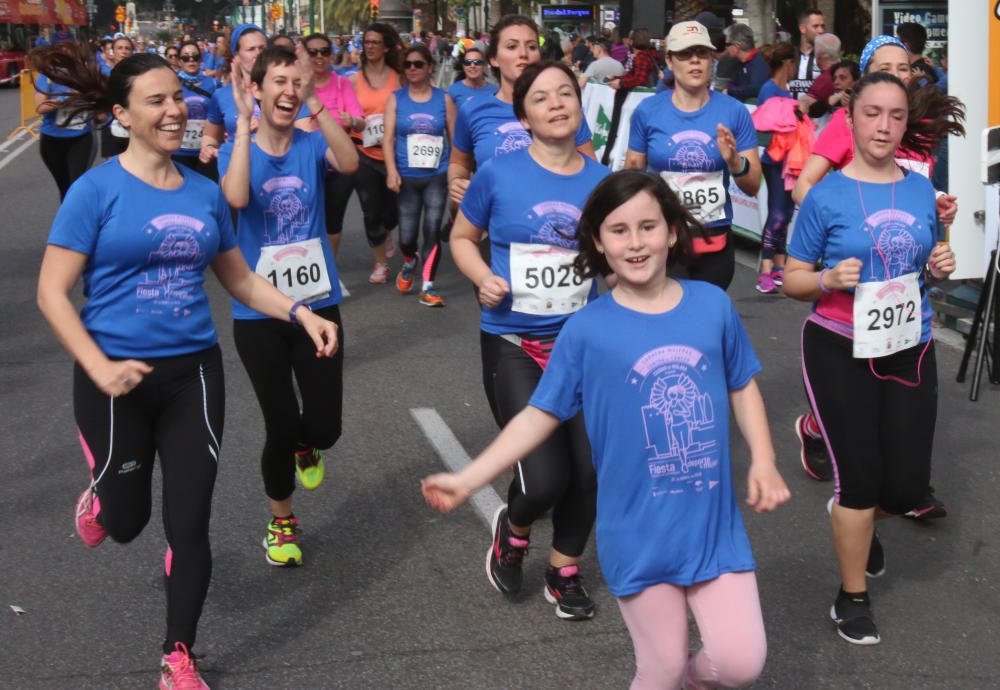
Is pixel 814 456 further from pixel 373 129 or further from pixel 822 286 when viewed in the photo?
pixel 373 129

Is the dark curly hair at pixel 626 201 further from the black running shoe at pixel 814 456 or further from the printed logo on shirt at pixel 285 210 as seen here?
the black running shoe at pixel 814 456

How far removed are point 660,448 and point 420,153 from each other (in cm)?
715

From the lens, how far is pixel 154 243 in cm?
409

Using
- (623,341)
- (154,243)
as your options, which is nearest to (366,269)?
(154,243)

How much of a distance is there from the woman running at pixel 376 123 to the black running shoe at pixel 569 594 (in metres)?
6.32

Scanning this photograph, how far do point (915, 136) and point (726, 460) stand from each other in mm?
2110

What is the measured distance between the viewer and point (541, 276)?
473 centimetres

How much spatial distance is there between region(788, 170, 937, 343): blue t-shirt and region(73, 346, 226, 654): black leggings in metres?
2.01

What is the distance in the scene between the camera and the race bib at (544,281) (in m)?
4.72

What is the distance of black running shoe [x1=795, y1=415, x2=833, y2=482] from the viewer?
6.39 meters

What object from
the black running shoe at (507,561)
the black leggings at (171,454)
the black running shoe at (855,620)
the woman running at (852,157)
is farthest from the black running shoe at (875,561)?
the black leggings at (171,454)

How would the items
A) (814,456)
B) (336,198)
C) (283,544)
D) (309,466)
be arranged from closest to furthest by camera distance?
1. (283,544)
2. (309,466)
3. (814,456)
4. (336,198)

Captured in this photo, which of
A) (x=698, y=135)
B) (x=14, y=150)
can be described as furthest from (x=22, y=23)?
(x=698, y=135)

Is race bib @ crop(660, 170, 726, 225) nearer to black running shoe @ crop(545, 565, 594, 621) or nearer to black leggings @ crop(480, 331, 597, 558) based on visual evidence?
black leggings @ crop(480, 331, 597, 558)
